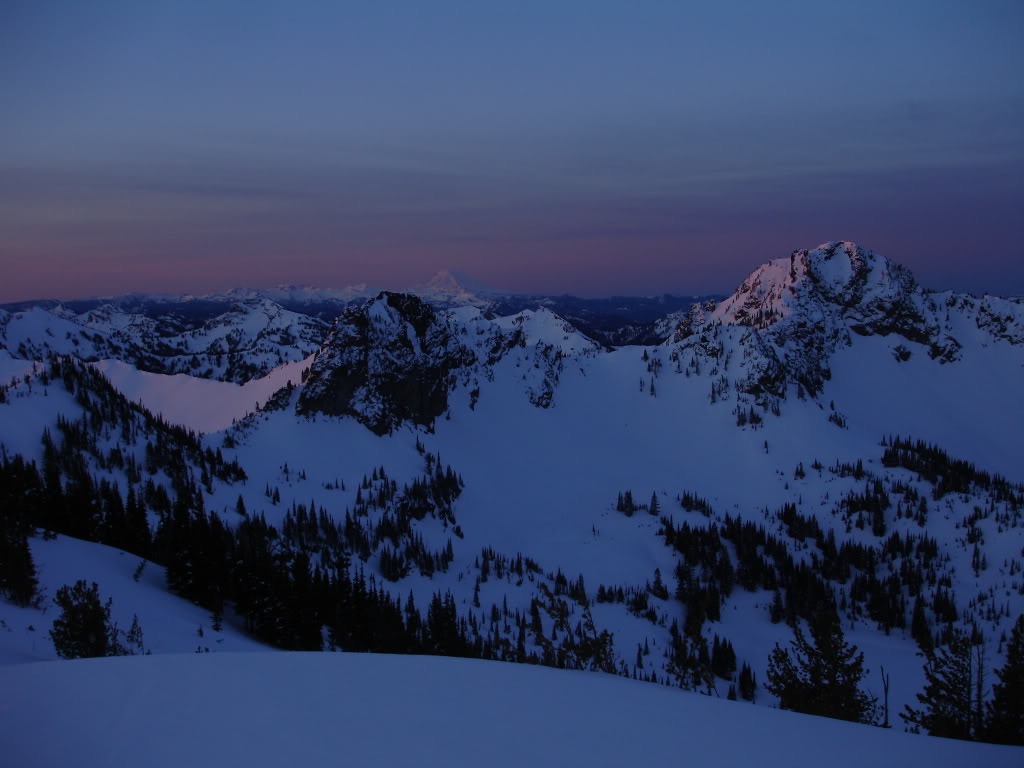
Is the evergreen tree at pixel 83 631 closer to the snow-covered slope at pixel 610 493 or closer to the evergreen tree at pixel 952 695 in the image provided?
the evergreen tree at pixel 952 695

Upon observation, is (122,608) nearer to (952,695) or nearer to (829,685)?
(829,685)

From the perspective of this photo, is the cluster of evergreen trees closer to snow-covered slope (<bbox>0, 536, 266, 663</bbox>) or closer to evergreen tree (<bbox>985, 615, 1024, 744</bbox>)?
evergreen tree (<bbox>985, 615, 1024, 744</bbox>)

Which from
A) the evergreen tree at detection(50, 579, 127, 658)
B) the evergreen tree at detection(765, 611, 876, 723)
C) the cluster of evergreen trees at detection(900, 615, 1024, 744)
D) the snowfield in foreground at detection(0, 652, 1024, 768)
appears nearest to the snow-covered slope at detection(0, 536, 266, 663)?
the evergreen tree at detection(50, 579, 127, 658)

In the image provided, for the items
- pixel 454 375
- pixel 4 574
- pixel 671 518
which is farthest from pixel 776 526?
pixel 4 574

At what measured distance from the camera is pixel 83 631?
22.6m

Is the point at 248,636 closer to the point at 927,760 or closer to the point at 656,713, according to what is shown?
the point at 656,713

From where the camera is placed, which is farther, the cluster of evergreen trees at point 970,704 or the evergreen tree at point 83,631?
the cluster of evergreen trees at point 970,704

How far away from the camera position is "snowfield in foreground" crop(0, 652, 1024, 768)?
8.73 metres

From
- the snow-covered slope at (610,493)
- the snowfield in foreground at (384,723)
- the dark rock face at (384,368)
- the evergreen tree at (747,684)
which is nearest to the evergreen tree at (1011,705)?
the snowfield in foreground at (384,723)

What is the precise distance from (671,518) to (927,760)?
12158 cm

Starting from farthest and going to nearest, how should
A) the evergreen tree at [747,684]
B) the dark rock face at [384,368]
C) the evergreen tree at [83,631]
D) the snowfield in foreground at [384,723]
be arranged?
the dark rock face at [384,368] → the evergreen tree at [747,684] → the evergreen tree at [83,631] → the snowfield in foreground at [384,723]

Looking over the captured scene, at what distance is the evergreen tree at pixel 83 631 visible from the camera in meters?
22.0

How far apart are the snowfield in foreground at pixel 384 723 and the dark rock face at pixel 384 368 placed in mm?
131983

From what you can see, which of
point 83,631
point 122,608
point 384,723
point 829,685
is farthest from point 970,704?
point 122,608
